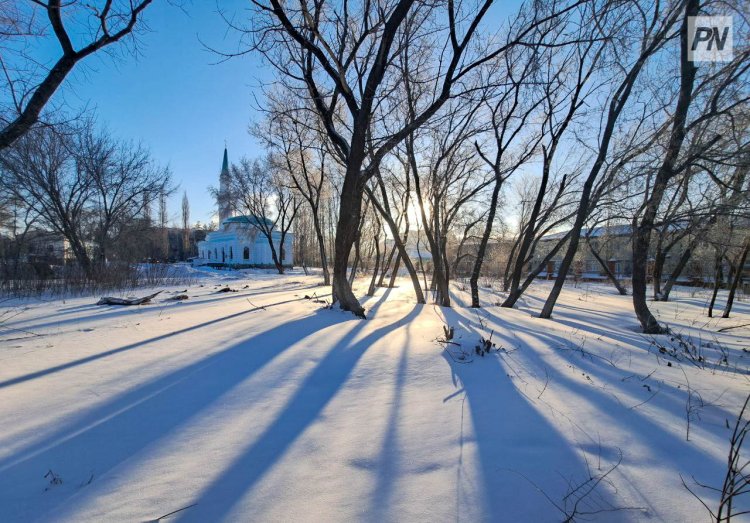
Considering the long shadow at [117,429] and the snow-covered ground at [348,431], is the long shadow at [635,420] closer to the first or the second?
the snow-covered ground at [348,431]

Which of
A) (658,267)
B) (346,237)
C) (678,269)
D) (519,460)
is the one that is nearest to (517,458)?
(519,460)

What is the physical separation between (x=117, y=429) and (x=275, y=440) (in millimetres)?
1057

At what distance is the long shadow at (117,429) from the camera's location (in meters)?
1.60

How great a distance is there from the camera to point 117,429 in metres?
2.15

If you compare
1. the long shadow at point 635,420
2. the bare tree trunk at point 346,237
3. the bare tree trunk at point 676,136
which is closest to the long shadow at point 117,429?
the long shadow at point 635,420

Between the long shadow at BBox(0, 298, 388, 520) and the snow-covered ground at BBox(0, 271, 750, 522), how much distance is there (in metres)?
0.01

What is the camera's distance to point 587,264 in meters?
48.4

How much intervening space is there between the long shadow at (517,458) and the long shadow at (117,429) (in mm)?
2012

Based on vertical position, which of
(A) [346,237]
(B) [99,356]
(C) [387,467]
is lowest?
(C) [387,467]

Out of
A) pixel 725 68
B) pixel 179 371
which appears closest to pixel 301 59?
pixel 179 371

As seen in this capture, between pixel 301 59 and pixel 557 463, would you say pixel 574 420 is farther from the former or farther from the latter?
pixel 301 59

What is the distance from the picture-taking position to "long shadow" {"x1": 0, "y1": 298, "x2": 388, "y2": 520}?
1.60m

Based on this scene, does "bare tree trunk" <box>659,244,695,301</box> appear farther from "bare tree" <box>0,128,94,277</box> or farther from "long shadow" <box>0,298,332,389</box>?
"bare tree" <box>0,128,94,277</box>

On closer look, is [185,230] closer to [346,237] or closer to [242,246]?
[242,246]
